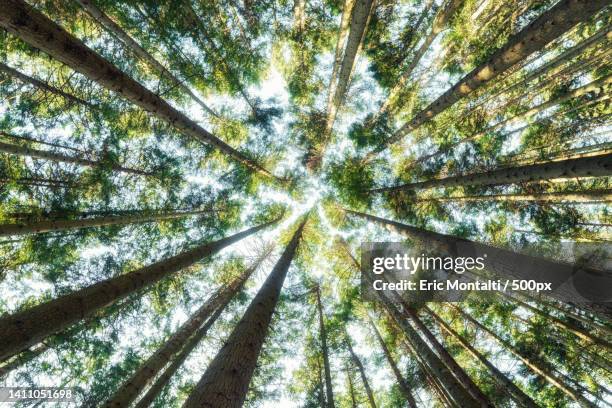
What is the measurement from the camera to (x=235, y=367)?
10.8 feet

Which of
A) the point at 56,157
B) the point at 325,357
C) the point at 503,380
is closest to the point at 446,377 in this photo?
the point at 503,380

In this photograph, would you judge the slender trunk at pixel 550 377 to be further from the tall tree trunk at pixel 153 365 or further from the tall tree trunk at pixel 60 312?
the tall tree trunk at pixel 60 312

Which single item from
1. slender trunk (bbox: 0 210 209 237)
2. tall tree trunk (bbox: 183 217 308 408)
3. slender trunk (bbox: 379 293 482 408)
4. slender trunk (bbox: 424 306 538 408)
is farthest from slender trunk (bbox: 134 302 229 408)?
slender trunk (bbox: 424 306 538 408)

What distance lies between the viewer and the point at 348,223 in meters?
17.8

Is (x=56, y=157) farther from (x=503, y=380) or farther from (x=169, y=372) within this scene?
(x=503, y=380)

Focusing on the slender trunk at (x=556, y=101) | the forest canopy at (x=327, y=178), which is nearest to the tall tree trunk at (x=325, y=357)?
the forest canopy at (x=327, y=178)

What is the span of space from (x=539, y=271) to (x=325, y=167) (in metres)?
10.3

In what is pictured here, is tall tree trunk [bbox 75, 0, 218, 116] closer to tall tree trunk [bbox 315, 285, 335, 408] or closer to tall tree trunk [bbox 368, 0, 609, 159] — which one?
tall tree trunk [bbox 368, 0, 609, 159]

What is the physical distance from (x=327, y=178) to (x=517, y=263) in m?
9.33

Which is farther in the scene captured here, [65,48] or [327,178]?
[327,178]

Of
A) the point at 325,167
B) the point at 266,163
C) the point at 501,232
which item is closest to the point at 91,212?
the point at 266,163

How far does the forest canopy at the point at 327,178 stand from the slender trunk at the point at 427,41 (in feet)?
0.32

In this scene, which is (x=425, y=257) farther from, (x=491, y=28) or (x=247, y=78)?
(x=247, y=78)

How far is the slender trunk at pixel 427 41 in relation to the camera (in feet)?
30.9
